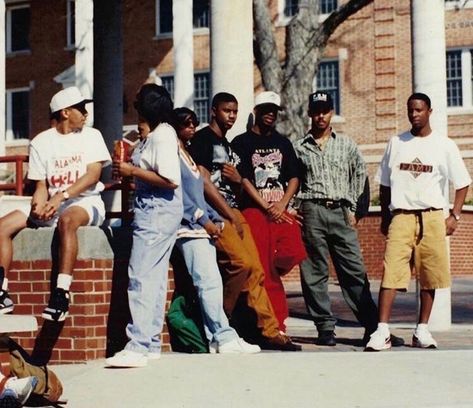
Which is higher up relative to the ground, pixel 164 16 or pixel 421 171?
pixel 164 16

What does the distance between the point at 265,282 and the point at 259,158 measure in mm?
1071

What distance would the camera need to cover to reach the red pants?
930cm

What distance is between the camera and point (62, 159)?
8258 millimetres

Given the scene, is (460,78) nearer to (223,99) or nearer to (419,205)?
(419,205)

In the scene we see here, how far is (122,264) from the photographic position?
8609 mm

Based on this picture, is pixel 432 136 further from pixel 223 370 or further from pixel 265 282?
pixel 223 370

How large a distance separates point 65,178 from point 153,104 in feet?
2.85

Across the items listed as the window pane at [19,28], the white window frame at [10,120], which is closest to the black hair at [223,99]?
the white window frame at [10,120]

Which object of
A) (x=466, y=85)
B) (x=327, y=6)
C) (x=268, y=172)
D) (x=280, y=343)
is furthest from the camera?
(x=327, y=6)

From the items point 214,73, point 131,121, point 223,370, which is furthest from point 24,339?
point 131,121

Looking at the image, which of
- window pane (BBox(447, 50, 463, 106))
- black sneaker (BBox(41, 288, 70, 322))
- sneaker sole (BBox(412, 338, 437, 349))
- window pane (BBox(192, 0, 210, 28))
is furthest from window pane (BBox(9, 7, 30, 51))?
black sneaker (BBox(41, 288, 70, 322))

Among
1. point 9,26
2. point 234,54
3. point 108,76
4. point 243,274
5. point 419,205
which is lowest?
point 243,274

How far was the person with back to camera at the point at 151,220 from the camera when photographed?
25.7 ft

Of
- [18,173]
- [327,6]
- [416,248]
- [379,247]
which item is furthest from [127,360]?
[327,6]
